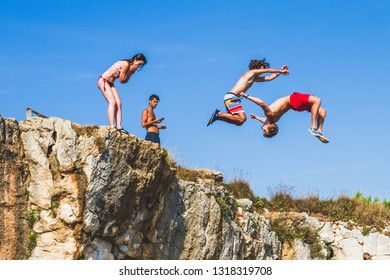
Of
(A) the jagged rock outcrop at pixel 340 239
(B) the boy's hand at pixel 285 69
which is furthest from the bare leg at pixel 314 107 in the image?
(A) the jagged rock outcrop at pixel 340 239

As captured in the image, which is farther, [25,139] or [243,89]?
[243,89]

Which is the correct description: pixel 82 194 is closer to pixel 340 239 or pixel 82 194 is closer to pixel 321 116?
pixel 321 116

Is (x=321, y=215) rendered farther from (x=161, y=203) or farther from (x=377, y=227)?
(x=161, y=203)

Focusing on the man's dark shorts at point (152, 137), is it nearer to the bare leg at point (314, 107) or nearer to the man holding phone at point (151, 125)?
the man holding phone at point (151, 125)

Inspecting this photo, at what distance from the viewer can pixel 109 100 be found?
1630 cm

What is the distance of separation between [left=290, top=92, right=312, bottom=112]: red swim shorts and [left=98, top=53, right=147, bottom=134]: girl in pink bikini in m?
3.84

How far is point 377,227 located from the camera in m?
26.4

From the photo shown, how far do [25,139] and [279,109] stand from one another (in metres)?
6.36

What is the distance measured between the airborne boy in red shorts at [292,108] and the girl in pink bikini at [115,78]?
8.84ft

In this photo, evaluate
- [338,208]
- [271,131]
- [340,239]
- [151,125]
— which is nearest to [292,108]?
[271,131]

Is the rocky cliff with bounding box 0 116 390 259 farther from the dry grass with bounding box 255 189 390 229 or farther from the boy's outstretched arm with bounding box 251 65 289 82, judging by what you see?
the dry grass with bounding box 255 189 390 229

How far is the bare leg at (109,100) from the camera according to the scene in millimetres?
16172

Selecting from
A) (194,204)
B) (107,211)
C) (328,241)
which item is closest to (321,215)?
(328,241)

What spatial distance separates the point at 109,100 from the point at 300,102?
4.82 meters
